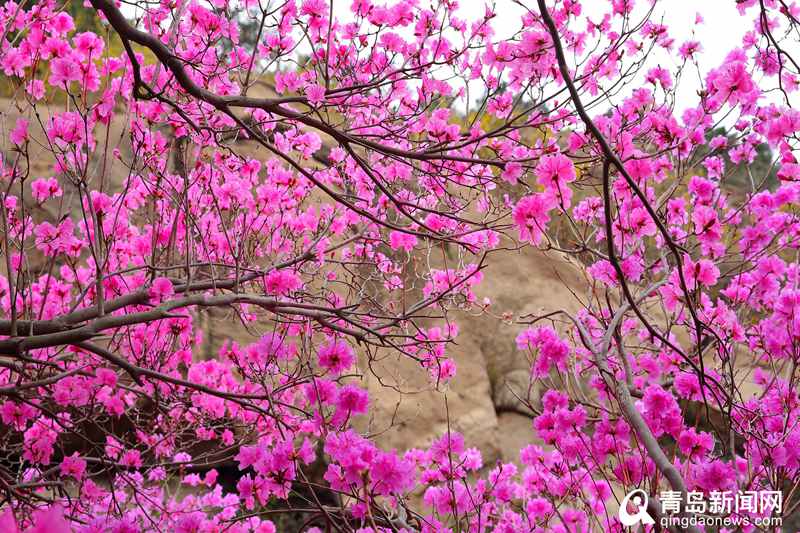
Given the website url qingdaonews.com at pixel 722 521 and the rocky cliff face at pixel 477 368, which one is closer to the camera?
the website url qingdaonews.com at pixel 722 521

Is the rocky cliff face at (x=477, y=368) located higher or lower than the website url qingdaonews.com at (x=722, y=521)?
higher

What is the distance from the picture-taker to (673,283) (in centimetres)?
278

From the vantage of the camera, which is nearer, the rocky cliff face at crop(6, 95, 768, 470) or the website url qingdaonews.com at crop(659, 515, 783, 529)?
the website url qingdaonews.com at crop(659, 515, 783, 529)

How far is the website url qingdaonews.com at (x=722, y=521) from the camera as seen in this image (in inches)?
70.3

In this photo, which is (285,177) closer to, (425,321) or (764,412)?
(764,412)

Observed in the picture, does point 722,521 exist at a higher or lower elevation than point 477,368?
lower

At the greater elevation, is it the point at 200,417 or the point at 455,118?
the point at 455,118

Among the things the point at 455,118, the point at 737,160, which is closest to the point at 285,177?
the point at 737,160

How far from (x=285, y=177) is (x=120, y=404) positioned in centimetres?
173

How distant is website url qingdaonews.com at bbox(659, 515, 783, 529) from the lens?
5.86 feet

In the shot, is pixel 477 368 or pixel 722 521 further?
pixel 477 368

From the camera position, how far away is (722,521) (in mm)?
1912

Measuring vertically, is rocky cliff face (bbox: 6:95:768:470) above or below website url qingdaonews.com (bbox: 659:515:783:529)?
above

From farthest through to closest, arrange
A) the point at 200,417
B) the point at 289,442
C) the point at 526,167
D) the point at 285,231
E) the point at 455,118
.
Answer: the point at 455,118
the point at 285,231
the point at 200,417
the point at 526,167
the point at 289,442
